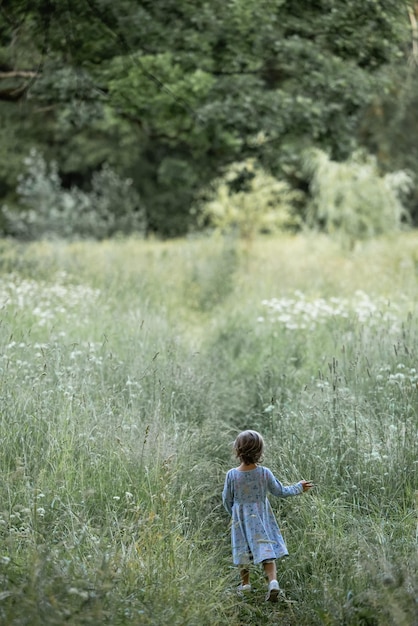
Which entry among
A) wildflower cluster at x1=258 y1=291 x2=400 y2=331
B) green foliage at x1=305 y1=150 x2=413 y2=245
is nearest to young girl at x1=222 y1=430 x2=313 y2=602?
wildflower cluster at x1=258 y1=291 x2=400 y2=331

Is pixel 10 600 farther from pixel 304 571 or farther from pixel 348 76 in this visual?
pixel 348 76

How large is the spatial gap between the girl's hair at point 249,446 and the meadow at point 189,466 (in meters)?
0.48

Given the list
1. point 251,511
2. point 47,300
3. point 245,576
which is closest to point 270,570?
point 245,576

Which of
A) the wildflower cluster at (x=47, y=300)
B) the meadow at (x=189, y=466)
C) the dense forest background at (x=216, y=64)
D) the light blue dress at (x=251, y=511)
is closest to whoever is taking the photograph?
the meadow at (x=189, y=466)

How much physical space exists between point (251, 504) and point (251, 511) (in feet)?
0.13

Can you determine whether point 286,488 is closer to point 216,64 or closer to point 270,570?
point 270,570

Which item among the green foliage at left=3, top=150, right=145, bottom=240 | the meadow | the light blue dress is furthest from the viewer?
the green foliage at left=3, top=150, right=145, bottom=240

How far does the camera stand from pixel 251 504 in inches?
188

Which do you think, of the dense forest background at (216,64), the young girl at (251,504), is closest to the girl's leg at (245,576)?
Answer: the young girl at (251,504)

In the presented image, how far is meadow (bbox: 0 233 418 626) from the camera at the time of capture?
386 centimetres

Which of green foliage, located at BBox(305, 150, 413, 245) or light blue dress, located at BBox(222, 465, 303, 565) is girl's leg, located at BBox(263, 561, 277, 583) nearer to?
light blue dress, located at BBox(222, 465, 303, 565)

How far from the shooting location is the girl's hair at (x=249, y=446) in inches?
186

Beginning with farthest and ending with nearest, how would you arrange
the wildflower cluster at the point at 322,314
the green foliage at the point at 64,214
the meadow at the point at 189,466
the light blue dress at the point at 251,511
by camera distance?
the green foliage at the point at 64,214 → the wildflower cluster at the point at 322,314 → the light blue dress at the point at 251,511 → the meadow at the point at 189,466

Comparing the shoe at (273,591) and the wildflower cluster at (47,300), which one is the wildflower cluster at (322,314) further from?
the shoe at (273,591)
